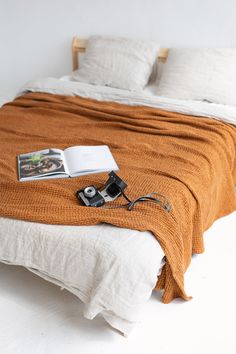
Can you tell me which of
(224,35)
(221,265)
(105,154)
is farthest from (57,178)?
(224,35)

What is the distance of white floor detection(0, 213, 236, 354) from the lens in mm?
1496

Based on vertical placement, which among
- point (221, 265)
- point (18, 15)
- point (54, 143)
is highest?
point (18, 15)

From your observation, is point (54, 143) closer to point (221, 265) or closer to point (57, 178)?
point (57, 178)

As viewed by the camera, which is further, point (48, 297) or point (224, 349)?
point (48, 297)

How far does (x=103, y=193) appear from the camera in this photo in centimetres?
165

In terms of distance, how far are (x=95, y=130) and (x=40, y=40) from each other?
151 centimetres

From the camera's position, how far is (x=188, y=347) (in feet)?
4.94

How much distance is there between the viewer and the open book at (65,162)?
1782 mm

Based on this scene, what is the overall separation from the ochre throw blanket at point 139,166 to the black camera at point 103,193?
0.04 meters

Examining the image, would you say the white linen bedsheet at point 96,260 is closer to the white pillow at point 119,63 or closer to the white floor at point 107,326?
the white floor at point 107,326

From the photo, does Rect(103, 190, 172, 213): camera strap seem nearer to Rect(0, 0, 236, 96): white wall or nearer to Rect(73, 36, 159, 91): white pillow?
Rect(73, 36, 159, 91): white pillow

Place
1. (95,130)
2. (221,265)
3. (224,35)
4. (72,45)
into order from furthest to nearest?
(72,45) → (224,35) → (95,130) → (221,265)

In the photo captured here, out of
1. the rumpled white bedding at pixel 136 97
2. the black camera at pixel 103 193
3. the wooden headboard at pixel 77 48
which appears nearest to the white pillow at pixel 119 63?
the rumpled white bedding at pixel 136 97

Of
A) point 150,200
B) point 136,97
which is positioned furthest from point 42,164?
point 136,97
